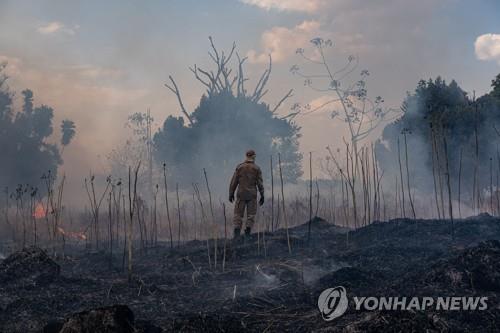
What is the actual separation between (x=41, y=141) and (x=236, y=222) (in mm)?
16368

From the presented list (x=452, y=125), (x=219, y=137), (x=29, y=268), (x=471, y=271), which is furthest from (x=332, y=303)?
(x=219, y=137)

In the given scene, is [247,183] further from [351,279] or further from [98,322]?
[98,322]

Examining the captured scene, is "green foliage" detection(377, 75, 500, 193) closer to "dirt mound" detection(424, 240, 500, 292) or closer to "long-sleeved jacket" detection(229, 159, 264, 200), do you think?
"long-sleeved jacket" detection(229, 159, 264, 200)

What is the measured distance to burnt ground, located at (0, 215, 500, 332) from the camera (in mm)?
4059

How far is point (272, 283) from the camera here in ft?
20.9

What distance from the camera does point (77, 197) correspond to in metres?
39.4

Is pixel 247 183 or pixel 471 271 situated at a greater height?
pixel 247 183

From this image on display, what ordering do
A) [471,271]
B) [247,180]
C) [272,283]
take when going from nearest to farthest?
[471,271] → [272,283] → [247,180]

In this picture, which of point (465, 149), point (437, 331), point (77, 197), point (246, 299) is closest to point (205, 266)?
point (246, 299)

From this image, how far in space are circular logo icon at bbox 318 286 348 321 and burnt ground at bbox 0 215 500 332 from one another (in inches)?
3.2

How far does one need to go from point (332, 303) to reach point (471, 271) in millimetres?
1442

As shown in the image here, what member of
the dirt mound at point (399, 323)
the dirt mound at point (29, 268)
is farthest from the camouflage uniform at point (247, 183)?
the dirt mound at point (399, 323)

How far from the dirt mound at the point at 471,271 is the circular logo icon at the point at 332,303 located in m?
0.91

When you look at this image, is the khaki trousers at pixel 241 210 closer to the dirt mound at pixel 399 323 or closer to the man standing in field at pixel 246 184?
the man standing in field at pixel 246 184
